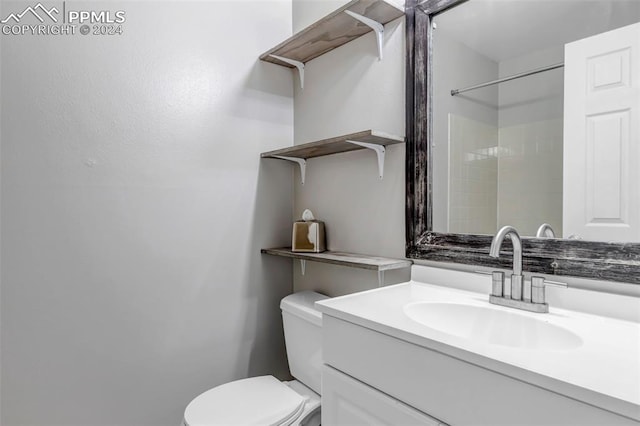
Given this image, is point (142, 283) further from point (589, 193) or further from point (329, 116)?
point (589, 193)

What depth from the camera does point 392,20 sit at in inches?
56.1

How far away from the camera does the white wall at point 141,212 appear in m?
1.28

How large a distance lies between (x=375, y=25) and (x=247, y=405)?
1.51 m

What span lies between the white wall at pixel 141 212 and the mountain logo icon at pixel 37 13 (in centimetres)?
3

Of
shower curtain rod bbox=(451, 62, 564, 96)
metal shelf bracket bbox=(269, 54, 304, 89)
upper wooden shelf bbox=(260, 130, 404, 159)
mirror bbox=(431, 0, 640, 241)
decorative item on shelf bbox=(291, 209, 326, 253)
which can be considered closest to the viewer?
mirror bbox=(431, 0, 640, 241)

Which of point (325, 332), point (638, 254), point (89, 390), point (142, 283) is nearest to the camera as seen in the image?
point (638, 254)

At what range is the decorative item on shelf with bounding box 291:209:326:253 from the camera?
1645 millimetres

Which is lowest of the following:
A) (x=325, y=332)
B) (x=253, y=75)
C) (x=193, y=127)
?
(x=325, y=332)

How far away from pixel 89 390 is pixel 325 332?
1.01 m

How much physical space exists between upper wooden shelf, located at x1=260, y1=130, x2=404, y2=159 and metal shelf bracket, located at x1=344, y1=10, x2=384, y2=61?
369 mm

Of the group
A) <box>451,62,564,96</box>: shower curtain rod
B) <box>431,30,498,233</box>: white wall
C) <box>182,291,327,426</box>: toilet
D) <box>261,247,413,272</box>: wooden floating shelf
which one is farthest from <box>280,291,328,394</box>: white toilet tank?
<box>451,62,564,96</box>: shower curtain rod

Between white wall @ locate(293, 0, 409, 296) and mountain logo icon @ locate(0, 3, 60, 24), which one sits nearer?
mountain logo icon @ locate(0, 3, 60, 24)

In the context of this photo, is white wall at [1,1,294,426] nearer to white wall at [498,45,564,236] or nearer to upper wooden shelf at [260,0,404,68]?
upper wooden shelf at [260,0,404,68]

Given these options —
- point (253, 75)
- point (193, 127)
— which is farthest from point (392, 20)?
point (193, 127)
